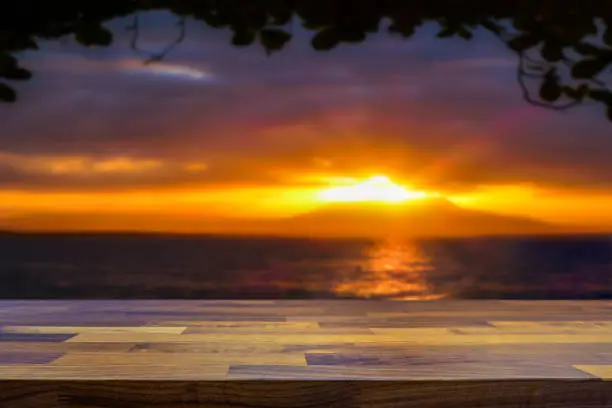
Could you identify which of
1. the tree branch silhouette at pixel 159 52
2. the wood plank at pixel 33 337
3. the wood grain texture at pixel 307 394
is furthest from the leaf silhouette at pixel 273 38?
the wood grain texture at pixel 307 394

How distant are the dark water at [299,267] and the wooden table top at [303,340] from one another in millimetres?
117

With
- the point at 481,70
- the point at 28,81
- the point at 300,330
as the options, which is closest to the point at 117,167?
the point at 28,81

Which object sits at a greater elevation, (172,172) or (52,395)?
(172,172)

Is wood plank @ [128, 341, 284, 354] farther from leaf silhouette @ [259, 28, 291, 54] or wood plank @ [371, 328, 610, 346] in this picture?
leaf silhouette @ [259, 28, 291, 54]

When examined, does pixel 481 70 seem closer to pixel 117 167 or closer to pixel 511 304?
pixel 511 304

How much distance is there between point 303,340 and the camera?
0.84m

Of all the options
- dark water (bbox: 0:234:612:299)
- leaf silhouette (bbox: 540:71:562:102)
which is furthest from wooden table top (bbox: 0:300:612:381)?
leaf silhouette (bbox: 540:71:562:102)

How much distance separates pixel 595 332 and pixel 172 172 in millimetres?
707

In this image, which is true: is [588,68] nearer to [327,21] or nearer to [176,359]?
[327,21]

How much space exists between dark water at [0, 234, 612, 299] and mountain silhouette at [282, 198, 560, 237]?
19 mm

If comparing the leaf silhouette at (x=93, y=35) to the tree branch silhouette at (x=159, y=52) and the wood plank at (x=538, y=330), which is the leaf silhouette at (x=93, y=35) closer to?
the tree branch silhouette at (x=159, y=52)

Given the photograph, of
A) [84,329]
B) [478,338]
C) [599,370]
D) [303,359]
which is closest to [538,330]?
[478,338]

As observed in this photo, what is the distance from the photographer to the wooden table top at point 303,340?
0.68 metres

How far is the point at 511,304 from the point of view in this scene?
119 centimetres
